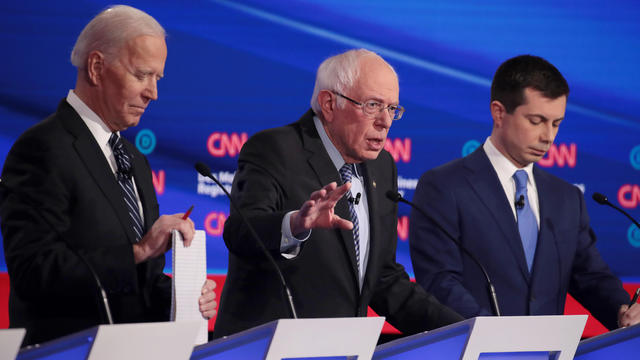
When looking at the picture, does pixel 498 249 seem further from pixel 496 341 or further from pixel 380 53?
pixel 380 53

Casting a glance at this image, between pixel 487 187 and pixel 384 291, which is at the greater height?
pixel 487 187

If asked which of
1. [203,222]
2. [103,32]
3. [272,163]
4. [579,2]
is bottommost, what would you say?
[203,222]

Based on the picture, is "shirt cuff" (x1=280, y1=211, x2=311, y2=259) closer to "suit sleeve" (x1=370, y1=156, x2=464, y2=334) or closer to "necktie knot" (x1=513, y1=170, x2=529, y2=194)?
"suit sleeve" (x1=370, y1=156, x2=464, y2=334)

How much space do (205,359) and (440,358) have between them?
56cm

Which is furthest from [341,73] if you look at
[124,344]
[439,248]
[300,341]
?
[124,344]

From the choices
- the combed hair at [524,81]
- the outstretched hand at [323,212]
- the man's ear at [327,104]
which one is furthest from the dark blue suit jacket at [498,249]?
the outstretched hand at [323,212]

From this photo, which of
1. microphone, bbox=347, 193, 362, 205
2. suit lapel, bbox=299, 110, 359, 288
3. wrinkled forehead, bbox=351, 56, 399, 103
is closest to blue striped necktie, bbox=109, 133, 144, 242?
suit lapel, bbox=299, 110, 359, 288

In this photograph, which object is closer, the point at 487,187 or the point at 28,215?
the point at 28,215

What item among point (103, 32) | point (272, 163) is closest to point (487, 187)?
point (272, 163)

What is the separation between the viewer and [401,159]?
180 inches

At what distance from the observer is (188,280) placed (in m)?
2.43

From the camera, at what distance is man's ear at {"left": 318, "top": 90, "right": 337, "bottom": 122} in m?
3.22

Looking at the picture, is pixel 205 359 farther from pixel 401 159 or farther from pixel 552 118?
pixel 401 159

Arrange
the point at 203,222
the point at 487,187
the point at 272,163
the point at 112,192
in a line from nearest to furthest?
the point at 112,192
the point at 272,163
the point at 487,187
the point at 203,222
